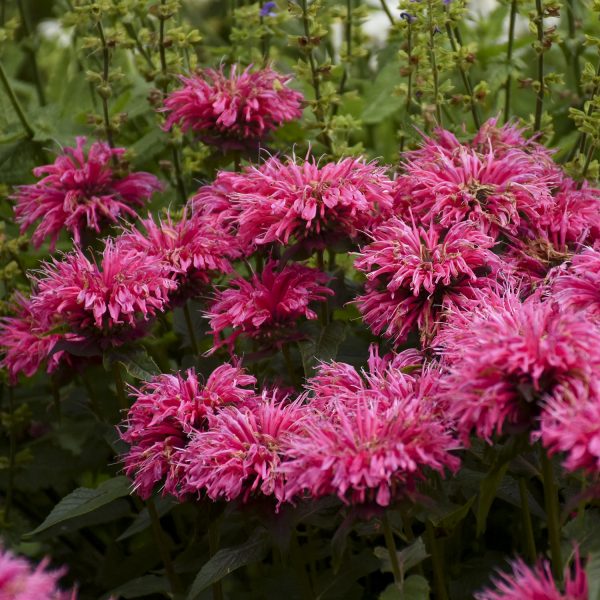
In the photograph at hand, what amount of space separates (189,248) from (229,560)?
455mm

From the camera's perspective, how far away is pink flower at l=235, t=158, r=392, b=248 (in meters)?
1.38

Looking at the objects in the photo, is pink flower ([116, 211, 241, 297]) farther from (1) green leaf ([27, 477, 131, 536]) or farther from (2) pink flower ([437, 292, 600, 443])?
(2) pink flower ([437, 292, 600, 443])

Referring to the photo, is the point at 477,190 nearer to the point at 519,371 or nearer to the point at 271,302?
the point at 271,302

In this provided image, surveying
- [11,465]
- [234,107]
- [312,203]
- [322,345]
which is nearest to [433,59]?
[234,107]

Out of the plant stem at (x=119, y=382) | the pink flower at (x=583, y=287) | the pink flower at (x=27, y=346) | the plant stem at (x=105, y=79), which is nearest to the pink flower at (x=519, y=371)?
the pink flower at (x=583, y=287)

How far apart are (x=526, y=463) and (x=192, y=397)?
42 cm

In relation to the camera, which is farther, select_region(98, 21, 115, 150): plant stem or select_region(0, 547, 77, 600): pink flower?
select_region(98, 21, 115, 150): plant stem

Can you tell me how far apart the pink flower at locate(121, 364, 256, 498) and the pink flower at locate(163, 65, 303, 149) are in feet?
1.54

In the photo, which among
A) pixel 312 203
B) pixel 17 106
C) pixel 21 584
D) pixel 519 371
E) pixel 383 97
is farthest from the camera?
pixel 383 97

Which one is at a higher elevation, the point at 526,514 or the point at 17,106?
the point at 17,106

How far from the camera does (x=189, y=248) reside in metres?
1.49

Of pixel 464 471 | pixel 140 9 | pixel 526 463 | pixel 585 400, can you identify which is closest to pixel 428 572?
pixel 464 471

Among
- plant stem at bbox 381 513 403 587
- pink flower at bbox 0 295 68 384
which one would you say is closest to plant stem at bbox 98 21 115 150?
pink flower at bbox 0 295 68 384

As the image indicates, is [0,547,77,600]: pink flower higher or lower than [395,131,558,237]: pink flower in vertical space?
lower
